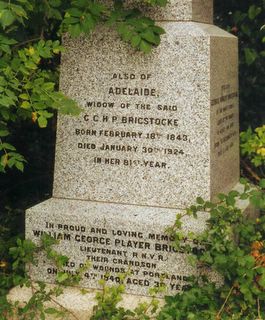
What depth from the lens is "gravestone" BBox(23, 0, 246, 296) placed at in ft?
12.9

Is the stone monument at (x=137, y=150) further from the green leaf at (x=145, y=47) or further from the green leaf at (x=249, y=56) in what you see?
the green leaf at (x=249, y=56)

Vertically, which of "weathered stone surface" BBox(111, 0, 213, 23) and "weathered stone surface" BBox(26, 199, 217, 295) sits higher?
"weathered stone surface" BBox(111, 0, 213, 23)

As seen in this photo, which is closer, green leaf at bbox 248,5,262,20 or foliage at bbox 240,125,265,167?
foliage at bbox 240,125,265,167

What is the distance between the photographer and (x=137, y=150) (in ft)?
13.6

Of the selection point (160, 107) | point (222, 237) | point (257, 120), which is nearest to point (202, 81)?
point (160, 107)

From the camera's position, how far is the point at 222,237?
11.9ft

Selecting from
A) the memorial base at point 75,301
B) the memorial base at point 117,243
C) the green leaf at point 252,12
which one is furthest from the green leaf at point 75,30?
the green leaf at point 252,12

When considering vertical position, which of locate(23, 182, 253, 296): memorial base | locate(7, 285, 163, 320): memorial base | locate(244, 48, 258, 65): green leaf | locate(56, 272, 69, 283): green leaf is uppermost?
locate(244, 48, 258, 65): green leaf

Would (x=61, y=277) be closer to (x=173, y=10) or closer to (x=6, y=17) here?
(x=6, y=17)

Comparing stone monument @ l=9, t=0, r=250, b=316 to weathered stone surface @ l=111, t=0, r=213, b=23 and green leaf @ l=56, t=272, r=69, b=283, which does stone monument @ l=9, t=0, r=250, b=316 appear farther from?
green leaf @ l=56, t=272, r=69, b=283

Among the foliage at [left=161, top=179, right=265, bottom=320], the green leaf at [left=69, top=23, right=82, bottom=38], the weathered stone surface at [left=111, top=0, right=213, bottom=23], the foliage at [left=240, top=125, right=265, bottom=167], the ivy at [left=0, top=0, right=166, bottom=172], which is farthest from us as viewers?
the foliage at [left=240, top=125, right=265, bottom=167]

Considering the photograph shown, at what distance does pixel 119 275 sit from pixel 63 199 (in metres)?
0.71

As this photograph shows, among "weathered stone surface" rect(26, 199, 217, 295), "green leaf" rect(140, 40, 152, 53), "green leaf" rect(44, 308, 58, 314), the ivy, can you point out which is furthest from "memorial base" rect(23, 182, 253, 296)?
"green leaf" rect(140, 40, 152, 53)

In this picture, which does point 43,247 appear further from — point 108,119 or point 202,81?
point 202,81
